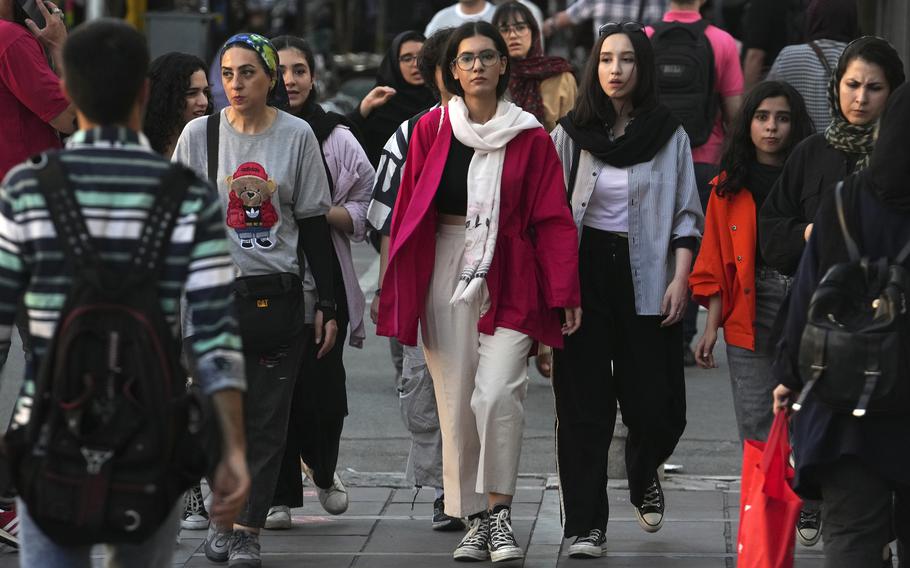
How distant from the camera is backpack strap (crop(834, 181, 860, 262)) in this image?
4477mm

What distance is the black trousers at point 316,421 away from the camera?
6.61 meters

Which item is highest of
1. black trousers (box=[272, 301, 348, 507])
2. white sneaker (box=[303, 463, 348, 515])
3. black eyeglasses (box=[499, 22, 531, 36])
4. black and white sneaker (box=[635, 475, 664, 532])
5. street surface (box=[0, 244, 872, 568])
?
black eyeglasses (box=[499, 22, 531, 36])

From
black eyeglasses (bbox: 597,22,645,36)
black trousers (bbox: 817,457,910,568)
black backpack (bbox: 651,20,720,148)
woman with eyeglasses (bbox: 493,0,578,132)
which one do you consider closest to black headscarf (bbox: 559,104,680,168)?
black eyeglasses (bbox: 597,22,645,36)

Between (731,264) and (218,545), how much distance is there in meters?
2.17

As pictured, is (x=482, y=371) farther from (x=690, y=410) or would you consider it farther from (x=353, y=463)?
(x=690, y=410)

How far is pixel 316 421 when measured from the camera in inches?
263

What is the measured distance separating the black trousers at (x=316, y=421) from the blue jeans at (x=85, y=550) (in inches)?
112

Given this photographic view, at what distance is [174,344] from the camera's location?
368 centimetres

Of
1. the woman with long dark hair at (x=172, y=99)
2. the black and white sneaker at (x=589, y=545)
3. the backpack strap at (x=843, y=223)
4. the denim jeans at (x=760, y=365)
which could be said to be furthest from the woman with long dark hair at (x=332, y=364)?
the backpack strap at (x=843, y=223)

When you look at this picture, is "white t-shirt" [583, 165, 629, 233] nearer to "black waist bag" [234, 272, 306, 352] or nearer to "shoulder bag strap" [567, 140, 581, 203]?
"shoulder bag strap" [567, 140, 581, 203]

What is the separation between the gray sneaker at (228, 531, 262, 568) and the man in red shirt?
1635mm

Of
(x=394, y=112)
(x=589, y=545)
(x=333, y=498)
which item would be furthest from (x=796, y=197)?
(x=394, y=112)

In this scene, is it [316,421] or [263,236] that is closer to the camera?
[263,236]

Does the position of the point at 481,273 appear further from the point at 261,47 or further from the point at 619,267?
the point at 261,47
